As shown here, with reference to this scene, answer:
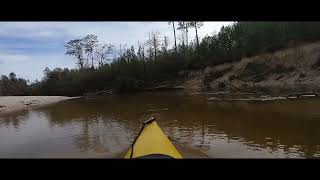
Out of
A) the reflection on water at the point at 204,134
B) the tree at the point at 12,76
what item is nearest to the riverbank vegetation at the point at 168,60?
the tree at the point at 12,76

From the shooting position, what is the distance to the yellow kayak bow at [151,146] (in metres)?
7.43

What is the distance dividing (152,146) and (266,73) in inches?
1398

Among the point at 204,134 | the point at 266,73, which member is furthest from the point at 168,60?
the point at 204,134

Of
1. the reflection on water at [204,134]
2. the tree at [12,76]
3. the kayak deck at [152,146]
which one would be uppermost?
the tree at [12,76]

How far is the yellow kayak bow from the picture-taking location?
7.43 m

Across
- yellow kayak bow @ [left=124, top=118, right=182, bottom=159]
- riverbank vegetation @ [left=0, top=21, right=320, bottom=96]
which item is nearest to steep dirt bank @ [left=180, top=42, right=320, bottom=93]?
riverbank vegetation @ [left=0, top=21, right=320, bottom=96]

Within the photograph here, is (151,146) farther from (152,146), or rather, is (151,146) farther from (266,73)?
(266,73)

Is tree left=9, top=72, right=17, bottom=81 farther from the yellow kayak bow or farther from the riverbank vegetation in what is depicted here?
the yellow kayak bow

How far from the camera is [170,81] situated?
49.5 m

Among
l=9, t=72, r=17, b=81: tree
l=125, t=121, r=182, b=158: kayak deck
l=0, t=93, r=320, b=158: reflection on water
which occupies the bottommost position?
l=0, t=93, r=320, b=158: reflection on water

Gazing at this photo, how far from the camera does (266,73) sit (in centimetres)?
4138

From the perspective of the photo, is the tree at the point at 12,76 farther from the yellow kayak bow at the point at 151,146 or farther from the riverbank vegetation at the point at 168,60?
the yellow kayak bow at the point at 151,146

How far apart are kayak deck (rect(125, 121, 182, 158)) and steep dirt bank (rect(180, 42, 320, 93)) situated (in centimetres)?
2772

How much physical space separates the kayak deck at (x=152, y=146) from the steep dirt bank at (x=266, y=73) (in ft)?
90.9
